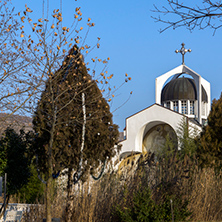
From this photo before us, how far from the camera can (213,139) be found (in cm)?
2250

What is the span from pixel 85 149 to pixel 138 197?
3.02 metres

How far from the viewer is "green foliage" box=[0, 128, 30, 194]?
13500 mm

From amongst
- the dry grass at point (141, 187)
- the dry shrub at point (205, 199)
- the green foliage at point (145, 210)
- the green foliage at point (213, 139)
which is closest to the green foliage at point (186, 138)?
the green foliage at point (213, 139)

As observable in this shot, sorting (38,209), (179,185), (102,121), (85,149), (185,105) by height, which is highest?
(185,105)

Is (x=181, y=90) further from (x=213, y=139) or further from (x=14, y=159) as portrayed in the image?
(x=14, y=159)

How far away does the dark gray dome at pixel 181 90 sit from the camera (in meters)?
38.8

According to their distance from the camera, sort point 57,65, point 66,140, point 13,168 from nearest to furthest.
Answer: point 57,65, point 66,140, point 13,168

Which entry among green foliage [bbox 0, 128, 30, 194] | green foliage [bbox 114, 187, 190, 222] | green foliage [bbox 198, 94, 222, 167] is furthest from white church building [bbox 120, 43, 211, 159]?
green foliage [bbox 114, 187, 190, 222]

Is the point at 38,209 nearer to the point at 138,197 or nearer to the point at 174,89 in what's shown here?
the point at 138,197

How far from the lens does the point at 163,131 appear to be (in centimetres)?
3622

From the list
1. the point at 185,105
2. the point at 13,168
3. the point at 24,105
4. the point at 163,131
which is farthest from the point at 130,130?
the point at 24,105

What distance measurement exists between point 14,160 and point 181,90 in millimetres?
27900

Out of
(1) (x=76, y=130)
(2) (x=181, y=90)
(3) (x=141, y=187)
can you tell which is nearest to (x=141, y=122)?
(2) (x=181, y=90)

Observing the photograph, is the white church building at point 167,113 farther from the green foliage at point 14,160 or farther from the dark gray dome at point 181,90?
the green foliage at point 14,160
